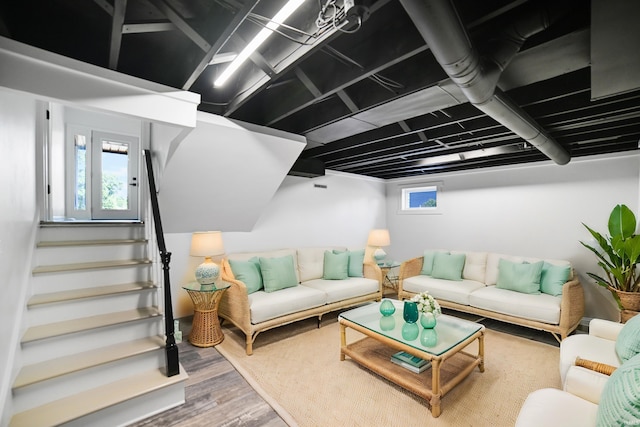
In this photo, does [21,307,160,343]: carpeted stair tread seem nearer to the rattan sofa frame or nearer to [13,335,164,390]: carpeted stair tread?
[13,335,164,390]: carpeted stair tread

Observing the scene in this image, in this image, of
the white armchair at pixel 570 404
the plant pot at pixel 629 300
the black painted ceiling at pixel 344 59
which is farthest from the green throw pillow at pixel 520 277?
the white armchair at pixel 570 404

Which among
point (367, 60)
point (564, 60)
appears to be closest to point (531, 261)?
point (564, 60)

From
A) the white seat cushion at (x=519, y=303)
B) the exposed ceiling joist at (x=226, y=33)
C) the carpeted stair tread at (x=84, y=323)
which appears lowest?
the white seat cushion at (x=519, y=303)

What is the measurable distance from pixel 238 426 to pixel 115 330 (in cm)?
120

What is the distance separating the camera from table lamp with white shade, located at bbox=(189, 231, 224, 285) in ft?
10.1

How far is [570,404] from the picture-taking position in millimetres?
1461

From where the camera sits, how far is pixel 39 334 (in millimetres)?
1937

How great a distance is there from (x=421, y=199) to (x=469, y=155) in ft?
6.55

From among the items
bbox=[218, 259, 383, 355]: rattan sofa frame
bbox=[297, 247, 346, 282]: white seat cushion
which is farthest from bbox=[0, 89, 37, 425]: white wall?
bbox=[297, 247, 346, 282]: white seat cushion

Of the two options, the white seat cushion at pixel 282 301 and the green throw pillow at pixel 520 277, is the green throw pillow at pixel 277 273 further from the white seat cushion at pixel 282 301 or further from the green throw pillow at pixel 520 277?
the green throw pillow at pixel 520 277

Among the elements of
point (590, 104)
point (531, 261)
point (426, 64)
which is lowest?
point (531, 261)

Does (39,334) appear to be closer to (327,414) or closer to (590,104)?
(327,414)

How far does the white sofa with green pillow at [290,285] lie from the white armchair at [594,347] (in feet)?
7.42

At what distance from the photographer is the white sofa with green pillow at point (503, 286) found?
3070 millimetres
